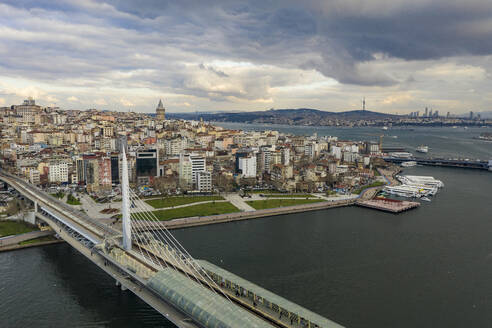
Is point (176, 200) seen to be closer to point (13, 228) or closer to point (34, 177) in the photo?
point (13, 228)

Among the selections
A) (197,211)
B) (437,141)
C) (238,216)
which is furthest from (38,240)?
(437,141)

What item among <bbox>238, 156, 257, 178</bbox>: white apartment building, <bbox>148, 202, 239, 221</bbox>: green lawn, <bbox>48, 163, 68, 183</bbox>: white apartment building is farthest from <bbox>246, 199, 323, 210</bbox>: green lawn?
<bbox>48, 163, 68, 183</bbox>: white apartment building

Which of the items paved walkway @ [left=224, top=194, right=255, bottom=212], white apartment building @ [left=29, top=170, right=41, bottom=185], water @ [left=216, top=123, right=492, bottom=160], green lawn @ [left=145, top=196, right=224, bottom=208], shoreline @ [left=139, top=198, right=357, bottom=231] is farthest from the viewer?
water @ [left=216, top=123, right=492, bottom=160]

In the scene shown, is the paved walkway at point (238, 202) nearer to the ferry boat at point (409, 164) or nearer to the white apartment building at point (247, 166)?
the white apartment building at point (247, 166)

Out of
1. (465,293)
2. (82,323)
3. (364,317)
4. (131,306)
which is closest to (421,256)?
(465,293)

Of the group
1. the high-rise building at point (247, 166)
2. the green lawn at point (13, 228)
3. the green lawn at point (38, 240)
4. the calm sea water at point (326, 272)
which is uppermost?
the high-rise building at point (247, 166)

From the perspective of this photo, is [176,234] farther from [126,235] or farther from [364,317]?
[364,317]

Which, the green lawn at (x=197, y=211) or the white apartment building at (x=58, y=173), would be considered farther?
the white apartment building at (x=58, y=173)

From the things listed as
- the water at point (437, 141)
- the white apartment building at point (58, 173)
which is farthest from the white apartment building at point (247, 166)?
the water at point (437, 141)

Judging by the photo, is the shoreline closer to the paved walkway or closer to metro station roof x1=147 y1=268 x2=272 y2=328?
the paved walkway
